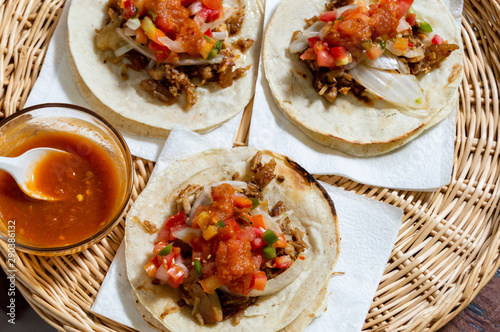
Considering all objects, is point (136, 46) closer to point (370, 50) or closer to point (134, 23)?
point (134, 23)

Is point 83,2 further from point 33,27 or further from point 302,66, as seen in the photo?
point 302,66

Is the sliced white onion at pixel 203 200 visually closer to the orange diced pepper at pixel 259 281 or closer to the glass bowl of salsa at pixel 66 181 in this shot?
the glass bowl of salsa at pixel 66 181

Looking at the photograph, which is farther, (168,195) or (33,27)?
(33,27)

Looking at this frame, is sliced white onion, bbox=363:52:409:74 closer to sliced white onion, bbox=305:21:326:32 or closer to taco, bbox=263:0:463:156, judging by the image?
taco, bbox=263:0:463:156

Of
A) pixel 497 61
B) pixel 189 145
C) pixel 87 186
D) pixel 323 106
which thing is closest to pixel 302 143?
pixel 323 106

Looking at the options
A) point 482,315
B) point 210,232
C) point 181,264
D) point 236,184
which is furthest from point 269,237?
point 482,315

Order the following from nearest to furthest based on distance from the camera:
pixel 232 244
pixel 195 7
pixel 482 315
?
pixel 232 244 → pixel 195 7 → pixel 482 315
